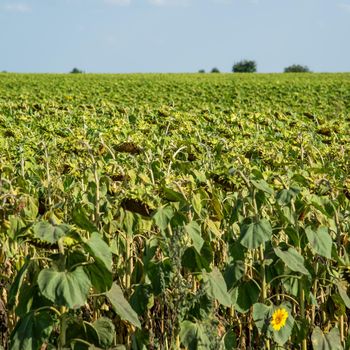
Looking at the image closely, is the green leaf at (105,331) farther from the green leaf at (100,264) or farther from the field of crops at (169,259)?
the green leaf at (100,264)

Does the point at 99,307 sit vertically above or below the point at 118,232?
below

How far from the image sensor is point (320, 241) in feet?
11.2

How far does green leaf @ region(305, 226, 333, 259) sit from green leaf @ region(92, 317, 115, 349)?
910 millimetres

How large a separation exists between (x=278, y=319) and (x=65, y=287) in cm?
109

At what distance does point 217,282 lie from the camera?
3.34 meters

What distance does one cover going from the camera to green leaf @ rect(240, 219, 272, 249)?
10.7 ft

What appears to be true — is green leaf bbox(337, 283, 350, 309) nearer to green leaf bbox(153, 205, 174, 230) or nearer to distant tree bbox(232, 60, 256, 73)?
green leaf bbox(153, 205, 174, 230)

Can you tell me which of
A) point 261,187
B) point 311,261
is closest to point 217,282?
point 261,187

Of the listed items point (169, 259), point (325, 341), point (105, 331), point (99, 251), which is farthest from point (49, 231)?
point (325, 341)

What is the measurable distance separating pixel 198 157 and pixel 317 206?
5.14 ft

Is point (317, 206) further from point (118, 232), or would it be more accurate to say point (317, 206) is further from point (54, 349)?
point (54, 349)

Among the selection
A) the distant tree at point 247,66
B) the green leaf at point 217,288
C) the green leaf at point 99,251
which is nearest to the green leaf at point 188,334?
the green leaf at point 217,288

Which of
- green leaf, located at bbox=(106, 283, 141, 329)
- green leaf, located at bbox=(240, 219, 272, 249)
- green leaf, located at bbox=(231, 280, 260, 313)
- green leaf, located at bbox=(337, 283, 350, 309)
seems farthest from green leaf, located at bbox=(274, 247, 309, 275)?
green leaf, located at bbox=(106, 283, 141, 329)

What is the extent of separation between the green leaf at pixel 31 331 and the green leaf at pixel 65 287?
0.55ft
